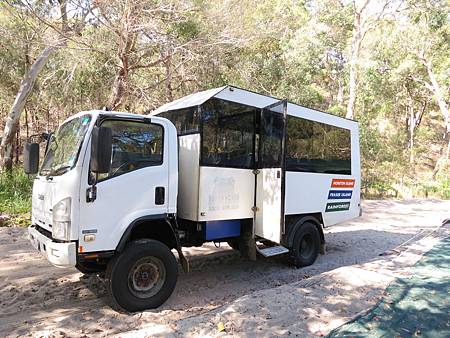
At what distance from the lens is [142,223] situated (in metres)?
4.71

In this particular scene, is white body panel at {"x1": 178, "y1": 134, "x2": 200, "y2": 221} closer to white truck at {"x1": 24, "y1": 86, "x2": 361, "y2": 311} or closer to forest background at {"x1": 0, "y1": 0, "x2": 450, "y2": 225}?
white truck at {"x1": 24, "y1": 86, "x2": 361, "y2": 311}

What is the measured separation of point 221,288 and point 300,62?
15.1 m

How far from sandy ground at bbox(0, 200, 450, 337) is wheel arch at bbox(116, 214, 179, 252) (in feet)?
2.67

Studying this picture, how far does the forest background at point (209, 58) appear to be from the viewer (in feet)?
35.8

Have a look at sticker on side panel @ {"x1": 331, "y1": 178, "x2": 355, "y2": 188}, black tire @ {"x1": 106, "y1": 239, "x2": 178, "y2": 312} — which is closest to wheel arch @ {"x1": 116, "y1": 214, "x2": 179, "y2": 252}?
black tire @ {"x1": 106, "y1": 239, "x2": 178, "y2": 312}

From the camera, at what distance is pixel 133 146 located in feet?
15.1

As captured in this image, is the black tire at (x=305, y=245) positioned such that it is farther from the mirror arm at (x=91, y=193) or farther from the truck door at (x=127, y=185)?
the mirror arm at (x=91, y=193)

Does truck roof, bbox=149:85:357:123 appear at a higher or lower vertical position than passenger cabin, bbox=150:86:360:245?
higher

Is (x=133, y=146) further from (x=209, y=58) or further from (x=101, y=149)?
(x=209, y=58)

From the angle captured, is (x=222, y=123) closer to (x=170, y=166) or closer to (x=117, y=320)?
(x=170, y=166)

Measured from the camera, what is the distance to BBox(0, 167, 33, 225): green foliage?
9194 mm

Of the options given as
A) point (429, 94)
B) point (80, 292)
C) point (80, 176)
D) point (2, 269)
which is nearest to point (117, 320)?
point (80, 292)

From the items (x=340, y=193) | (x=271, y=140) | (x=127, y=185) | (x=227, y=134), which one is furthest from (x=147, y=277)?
(x=340, y=193)

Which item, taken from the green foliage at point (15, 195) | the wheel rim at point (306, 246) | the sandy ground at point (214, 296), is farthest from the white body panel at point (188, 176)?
the green foliage at point (15, 195)
